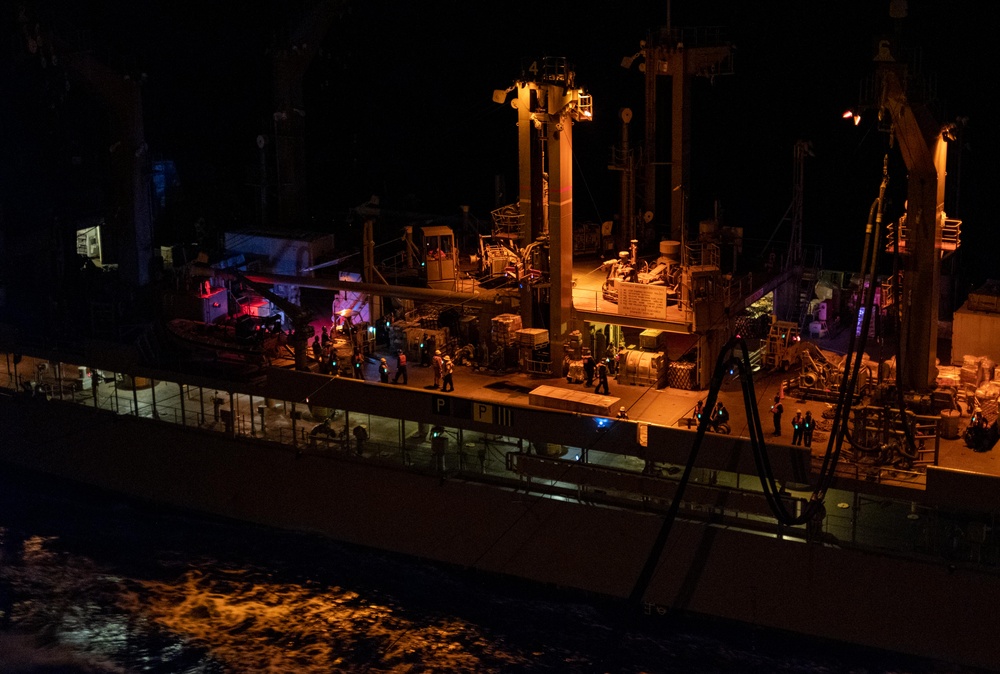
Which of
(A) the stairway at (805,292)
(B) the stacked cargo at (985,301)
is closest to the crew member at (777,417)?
(B) the stacked cargo at (985,301)

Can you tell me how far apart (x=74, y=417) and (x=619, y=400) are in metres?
17.9

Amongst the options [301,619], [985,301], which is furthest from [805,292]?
[301,619]

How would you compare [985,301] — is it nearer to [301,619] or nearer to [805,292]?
[805,292]

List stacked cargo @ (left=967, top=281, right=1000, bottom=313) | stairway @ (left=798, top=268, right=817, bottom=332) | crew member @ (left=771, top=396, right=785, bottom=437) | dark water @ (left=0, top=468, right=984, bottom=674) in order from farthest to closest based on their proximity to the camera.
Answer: stairway @ (left=798, top=268, right=817, bottom=332) < stacked cargo @ (left=967, top=281, right=1000, bottom=313) < crew member @ (left=771, top=396, right=785, bottom=437) < dark water @ (left=0, top=468, right=984, bottom=674)

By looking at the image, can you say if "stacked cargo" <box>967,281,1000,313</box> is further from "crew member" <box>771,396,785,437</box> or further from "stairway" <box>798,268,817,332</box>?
"crew member" <box>771,396,785,437</box>

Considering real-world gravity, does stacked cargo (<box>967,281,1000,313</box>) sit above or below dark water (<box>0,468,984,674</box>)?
above

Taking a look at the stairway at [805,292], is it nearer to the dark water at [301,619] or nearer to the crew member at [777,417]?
the crew member at [777,417]

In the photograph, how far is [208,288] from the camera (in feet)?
137

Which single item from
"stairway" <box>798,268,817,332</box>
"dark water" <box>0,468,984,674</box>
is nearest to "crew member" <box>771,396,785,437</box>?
"dark water" <box>0,468,984,674</box>

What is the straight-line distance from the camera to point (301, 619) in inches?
1215

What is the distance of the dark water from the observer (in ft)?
93.9

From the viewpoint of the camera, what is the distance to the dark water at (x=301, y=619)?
28625 mm

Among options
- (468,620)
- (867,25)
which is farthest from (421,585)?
(867,25)

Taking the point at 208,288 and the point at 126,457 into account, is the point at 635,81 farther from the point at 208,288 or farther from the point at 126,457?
the point at 126,457
